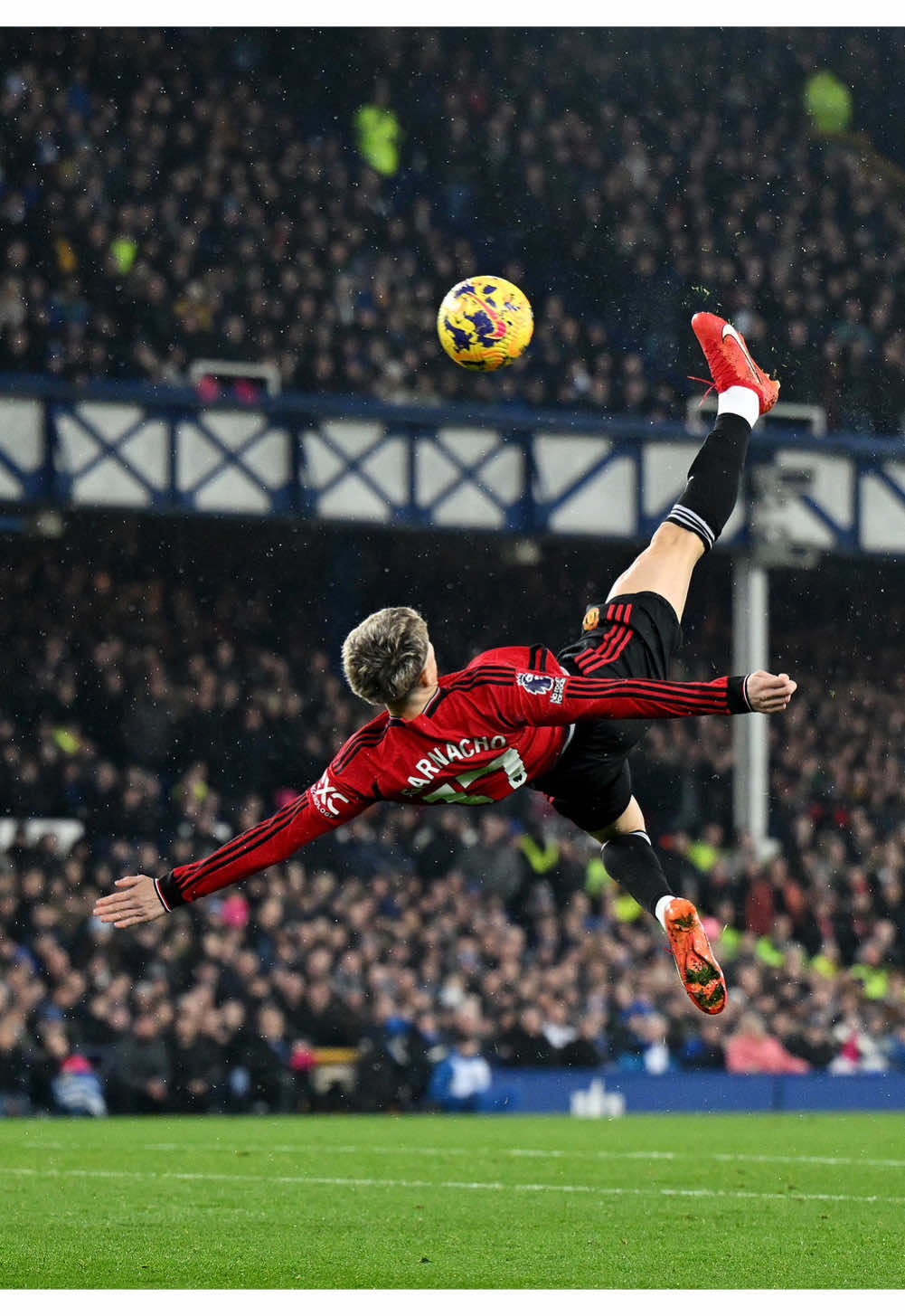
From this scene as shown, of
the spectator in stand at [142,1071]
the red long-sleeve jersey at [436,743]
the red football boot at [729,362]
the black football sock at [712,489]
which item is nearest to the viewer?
the red long-sleeve jersey at [436,743]

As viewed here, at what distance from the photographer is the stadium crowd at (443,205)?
19531 mm

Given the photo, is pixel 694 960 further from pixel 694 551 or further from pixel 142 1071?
pixel 142 1071

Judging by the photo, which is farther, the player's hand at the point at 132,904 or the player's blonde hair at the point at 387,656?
the player's hand at the point at 132,904

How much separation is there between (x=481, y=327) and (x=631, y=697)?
8.41ft

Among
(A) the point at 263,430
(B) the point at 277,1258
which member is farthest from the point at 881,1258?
(A) the point at 263,430

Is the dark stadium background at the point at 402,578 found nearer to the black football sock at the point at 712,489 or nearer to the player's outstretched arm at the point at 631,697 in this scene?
the black football sock at the point at 712,489

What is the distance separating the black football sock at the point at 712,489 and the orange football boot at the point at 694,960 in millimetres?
1510

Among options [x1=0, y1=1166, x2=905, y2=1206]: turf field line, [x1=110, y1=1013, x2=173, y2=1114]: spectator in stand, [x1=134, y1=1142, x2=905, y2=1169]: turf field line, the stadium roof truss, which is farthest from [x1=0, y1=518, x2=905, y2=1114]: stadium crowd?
[x1=0, y1=1166, x2=905, y2=1206]: turf field line

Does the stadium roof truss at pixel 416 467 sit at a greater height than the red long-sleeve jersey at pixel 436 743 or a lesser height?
greater

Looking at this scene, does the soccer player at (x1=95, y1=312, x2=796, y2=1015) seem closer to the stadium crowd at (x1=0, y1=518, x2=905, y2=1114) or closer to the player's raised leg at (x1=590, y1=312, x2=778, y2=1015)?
the player's raised leg at (x1=590, y1=312, x2=778, y2=1015)

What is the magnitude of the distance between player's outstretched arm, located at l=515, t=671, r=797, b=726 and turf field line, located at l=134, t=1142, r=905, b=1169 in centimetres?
569

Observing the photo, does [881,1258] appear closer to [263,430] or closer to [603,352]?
[263,430]

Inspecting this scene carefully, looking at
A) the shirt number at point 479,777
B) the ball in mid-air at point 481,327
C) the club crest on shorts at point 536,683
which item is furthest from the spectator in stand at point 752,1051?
the club crest on shorts at point 536,683

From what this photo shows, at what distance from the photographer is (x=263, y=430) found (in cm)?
1870
